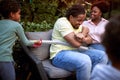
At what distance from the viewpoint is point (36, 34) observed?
4.42 meters

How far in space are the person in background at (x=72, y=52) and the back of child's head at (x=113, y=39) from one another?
2587 millimetres

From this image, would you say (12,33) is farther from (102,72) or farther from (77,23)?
(102,72)

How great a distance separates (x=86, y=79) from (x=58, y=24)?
0.80m

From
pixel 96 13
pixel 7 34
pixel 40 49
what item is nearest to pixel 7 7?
pixel 7 34

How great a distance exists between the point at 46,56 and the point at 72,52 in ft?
1.45

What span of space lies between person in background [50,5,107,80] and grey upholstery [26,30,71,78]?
0.24 feet

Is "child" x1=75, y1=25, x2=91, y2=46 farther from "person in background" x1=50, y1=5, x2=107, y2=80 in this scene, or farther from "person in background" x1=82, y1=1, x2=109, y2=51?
"person in background" x1=82, y1=1, x2=109, y2=51

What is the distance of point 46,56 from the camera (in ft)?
14.4

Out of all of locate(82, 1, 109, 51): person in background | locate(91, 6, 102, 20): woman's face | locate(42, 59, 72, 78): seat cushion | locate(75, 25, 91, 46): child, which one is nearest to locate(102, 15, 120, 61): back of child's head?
locate(42, 59, 72, 78): seat cushion

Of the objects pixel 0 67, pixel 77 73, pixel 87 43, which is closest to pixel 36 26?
pixel 87 43

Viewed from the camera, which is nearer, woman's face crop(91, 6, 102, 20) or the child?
the child

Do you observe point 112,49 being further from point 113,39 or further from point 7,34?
point 7,34

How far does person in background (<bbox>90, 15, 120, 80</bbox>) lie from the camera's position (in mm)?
1363

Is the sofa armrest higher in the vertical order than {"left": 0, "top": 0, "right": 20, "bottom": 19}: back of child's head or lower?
lower
